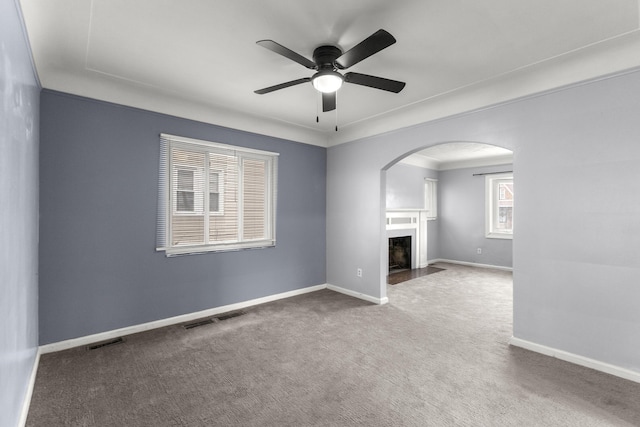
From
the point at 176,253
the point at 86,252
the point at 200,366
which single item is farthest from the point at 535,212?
the point at 86,252

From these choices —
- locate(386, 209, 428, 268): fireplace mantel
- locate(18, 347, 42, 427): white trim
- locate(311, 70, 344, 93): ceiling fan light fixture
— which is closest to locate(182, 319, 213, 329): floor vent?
locate(18, 347, 42, 427): white trim

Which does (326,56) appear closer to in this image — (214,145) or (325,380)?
(214,145)

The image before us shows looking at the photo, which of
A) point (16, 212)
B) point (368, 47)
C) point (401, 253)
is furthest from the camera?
point (401, 253)

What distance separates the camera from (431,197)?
25.4ft

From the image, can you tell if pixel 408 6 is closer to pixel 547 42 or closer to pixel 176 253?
pixel 547 42

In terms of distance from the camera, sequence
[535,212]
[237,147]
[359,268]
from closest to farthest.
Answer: [535,212]
[237,147]
[359,268]

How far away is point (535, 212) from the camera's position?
2818 mm

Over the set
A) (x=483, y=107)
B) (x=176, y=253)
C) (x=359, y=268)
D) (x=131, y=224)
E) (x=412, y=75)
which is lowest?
(x=359, y=268)

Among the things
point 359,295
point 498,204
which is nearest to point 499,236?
point 498,204

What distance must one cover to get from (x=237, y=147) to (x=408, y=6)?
2769 mm

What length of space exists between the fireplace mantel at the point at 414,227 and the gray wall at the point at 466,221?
95 cm

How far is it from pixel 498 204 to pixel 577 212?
4.88 m

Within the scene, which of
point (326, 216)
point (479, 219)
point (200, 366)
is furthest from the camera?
point (479, 219)

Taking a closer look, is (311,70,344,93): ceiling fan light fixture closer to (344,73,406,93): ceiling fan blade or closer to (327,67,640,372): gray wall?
(344,73,406,93): ceiling fan blade
